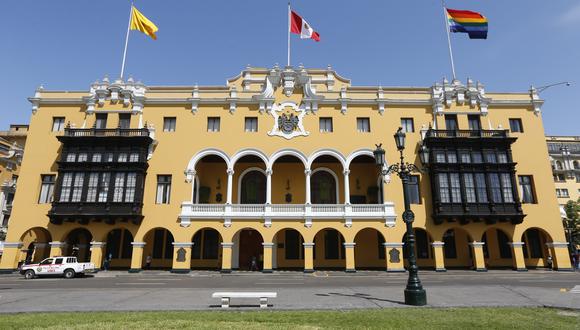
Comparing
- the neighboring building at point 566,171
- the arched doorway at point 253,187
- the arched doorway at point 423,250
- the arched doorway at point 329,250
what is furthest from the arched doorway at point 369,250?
the neighboring building at point 566,171

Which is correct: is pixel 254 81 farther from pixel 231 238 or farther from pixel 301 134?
pixel 231 238

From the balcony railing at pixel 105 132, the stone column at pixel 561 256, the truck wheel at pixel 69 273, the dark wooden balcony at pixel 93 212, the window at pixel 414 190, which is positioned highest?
the balcony railing at pixel 105 132

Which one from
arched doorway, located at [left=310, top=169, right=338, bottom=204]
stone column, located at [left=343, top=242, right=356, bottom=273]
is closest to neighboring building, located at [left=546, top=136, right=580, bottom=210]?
arched doorway, located at [left=310, top=169, right=338, bottom=204]

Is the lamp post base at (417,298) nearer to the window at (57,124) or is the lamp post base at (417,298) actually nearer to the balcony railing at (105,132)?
the balcony railing at (105,132)

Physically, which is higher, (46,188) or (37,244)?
(46,188)

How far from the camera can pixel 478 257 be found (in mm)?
27438

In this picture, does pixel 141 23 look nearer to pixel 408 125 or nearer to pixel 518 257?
pixel 408 125

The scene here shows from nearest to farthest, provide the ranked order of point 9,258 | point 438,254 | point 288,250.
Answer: point 9,258 → point 438,254 → point 288,250

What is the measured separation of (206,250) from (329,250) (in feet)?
37.7

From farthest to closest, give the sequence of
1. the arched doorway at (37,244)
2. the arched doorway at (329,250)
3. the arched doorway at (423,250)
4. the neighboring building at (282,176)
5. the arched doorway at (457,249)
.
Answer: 1. the arched doorway at (329,250)
2. the arched doorway at (457,249)
3. the arched doorway at (423,250)
4. the arched doorway at (37,244)
5. the neighboring building at (282,176)

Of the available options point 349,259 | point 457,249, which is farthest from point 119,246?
point 457,249

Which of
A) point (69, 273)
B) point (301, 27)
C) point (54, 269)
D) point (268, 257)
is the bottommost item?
point (69, 273)

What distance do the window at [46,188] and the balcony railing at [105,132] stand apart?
13.8 ft

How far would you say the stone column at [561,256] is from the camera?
2762 centimetres
